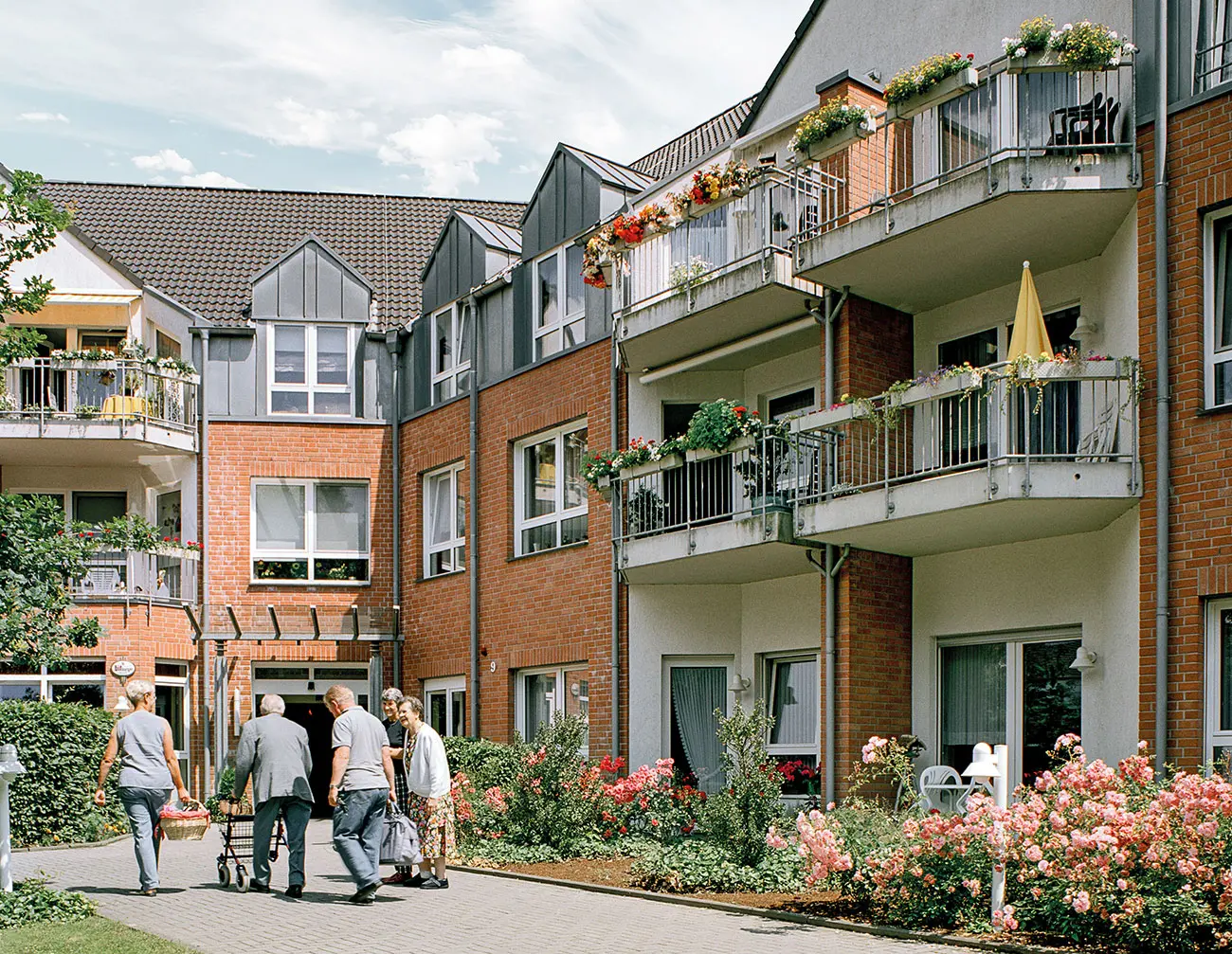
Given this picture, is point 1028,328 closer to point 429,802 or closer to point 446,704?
point 429,802

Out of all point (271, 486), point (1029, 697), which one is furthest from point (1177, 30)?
point (271, 486)

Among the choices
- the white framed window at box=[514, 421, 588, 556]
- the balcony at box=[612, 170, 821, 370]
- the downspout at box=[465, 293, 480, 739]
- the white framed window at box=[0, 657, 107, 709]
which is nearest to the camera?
the balcony at box=[612, 170, 821, 370]

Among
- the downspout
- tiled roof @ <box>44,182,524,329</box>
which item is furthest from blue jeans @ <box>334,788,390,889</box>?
tiled roof @ <box>44,182,524,329</box>

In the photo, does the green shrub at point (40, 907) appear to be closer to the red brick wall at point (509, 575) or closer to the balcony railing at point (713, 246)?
the red brick wall at point (509, 575)

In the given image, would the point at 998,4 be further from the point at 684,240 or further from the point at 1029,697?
the point at 1029,697

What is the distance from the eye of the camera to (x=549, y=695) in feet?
67.3

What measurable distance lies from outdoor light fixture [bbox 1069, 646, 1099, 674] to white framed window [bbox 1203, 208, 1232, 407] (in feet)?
8.44

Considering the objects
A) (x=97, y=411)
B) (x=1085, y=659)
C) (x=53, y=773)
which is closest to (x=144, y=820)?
(x=53, y=773)

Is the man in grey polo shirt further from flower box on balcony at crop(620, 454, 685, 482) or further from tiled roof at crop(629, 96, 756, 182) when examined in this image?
tiled roof at crop(629, 96, 756, 182)

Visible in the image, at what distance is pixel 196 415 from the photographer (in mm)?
24625

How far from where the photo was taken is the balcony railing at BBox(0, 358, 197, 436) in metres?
23.7

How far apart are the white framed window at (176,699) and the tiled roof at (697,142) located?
10838 mm

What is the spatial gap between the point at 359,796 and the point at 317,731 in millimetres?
14891

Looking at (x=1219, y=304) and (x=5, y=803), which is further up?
(x=1219, y=304)
